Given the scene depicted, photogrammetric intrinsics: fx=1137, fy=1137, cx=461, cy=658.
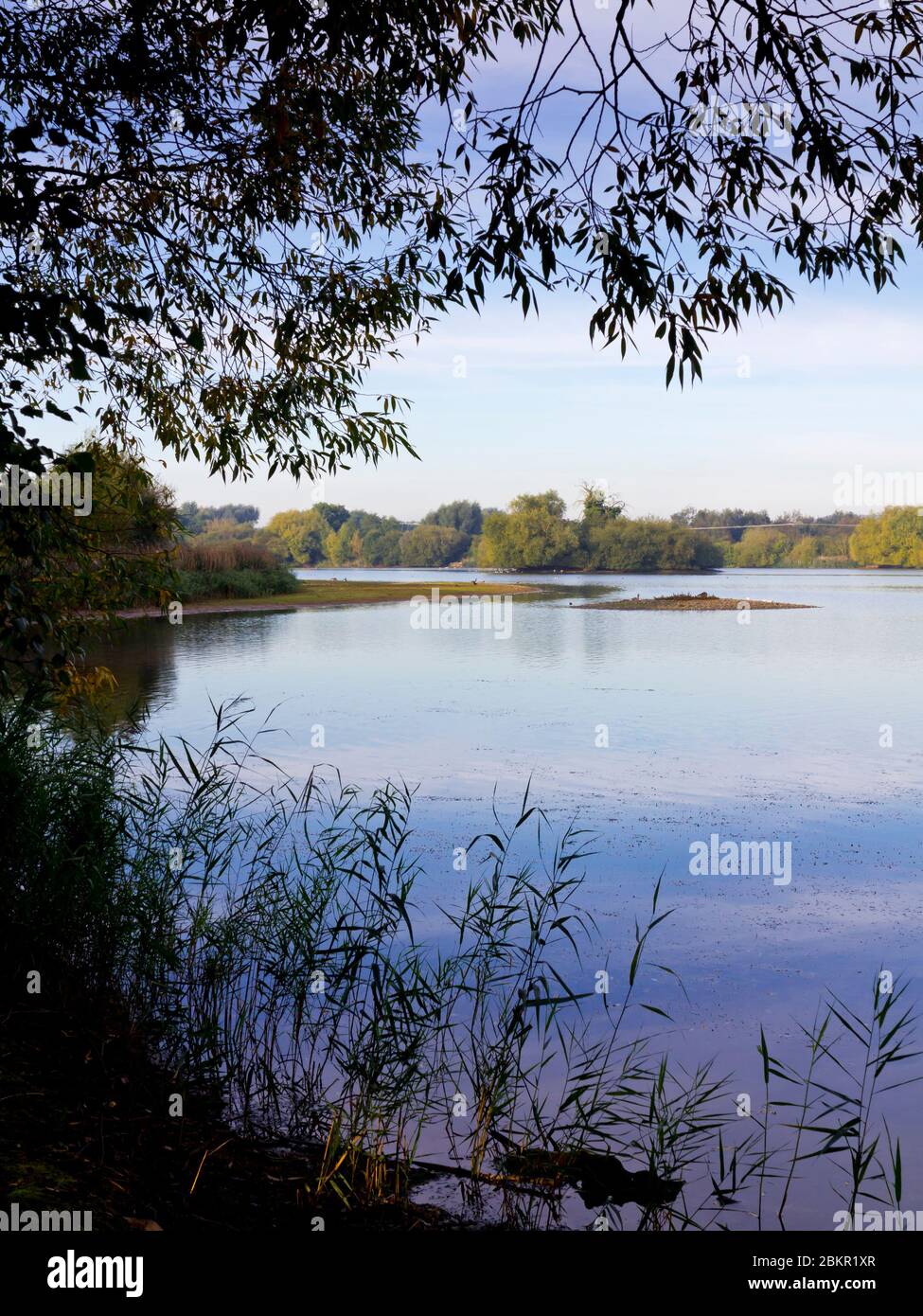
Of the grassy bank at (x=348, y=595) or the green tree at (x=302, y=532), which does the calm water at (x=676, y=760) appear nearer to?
the grassy bank at (x=348, y=595)

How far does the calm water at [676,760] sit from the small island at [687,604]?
1178cm

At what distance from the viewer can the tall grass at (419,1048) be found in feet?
11.8

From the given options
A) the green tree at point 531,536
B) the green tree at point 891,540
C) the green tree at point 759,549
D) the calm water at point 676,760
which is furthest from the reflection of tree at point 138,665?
the green tree at point 759,549

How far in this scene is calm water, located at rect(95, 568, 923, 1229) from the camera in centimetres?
579

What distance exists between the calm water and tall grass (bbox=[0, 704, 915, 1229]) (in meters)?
0.25

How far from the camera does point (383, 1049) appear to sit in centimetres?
407

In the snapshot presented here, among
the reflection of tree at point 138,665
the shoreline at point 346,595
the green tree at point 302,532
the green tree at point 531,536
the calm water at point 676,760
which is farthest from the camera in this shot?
the green tree at point 302,532

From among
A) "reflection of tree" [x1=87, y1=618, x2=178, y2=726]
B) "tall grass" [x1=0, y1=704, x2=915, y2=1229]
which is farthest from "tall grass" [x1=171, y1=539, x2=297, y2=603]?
"tall grass" [x1=0, y1=704, x2=915, y2=1229]

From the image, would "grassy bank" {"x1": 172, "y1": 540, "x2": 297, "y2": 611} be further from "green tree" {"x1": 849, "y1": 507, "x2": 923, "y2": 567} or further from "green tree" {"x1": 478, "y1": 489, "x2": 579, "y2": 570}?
"green tree" {"x1": 849, "y1": 507, "x2": 923, "y2": 567}

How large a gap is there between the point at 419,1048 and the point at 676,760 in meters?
7.59

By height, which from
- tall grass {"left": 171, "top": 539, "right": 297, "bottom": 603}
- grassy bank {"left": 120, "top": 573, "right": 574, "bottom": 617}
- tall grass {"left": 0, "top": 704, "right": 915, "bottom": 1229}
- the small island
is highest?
tall grass {"left": 171, "top": 539, "right": 297, "bottom": 603}

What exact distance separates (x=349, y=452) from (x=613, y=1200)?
170 inches

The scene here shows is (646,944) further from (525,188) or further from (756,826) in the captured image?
(525,188)

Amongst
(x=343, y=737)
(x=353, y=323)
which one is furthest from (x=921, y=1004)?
(x=343, y=737)
